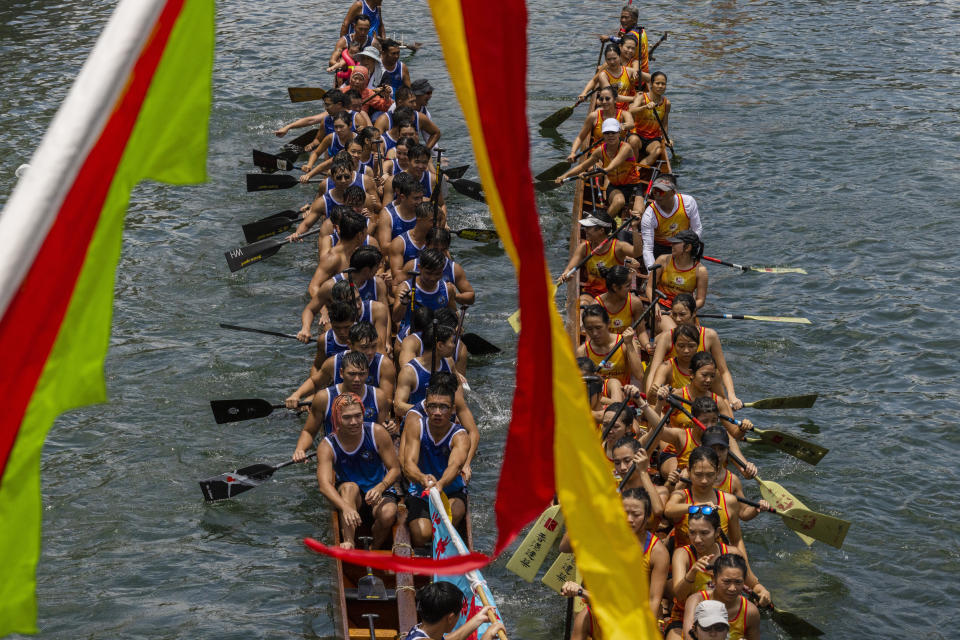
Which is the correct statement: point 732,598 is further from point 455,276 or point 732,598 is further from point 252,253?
point 252,253

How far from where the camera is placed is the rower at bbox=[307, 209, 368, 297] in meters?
12.4

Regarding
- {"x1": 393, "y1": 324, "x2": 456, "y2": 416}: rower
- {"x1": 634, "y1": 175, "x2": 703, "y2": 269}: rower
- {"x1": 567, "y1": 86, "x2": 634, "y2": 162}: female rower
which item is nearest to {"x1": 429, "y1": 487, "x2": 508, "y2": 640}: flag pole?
{"x1": 393, "y1": 324, "x2": 456, "y2": 416}: rower

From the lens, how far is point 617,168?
646 inches

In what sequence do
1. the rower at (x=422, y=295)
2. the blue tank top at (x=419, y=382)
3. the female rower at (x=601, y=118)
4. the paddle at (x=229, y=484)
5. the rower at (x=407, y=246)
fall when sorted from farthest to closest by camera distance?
the female rower at (x=601, y=118), the rower at (x=407, y=246), the rower at (x=422, y=295), the paddle at (x=229, y=484), the blue tank top at (x=419, y=382)

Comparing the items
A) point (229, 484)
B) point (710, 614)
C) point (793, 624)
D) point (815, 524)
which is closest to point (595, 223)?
point (815, 524)

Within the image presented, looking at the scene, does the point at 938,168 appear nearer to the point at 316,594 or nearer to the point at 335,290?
the point at 335,290

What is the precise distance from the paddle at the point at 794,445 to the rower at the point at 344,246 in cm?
469

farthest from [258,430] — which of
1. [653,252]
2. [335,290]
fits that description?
[653,252]

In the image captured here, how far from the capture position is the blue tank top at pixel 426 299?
12172mm

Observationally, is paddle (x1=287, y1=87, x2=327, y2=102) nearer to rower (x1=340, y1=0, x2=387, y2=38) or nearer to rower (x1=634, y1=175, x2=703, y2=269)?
rower (x1=340, y1=0, x2=387, y2=38)

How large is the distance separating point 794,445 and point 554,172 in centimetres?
806

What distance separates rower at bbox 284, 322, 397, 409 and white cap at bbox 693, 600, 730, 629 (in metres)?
3.81

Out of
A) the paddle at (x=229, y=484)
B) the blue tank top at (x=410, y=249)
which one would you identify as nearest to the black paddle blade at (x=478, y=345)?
the blue tank top at (x=410, y=249)

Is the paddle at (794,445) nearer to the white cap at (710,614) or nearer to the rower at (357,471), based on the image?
the white cap at (710,614)
